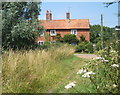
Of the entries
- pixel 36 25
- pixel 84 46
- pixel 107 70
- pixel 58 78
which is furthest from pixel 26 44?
pixel 84 46

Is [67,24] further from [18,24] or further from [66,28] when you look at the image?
[18,24]

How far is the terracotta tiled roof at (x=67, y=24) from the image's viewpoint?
32844 mm

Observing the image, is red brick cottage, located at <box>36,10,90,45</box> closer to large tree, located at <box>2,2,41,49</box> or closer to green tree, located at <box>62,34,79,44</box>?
green tree, located at <box>62,34,79,44</box>

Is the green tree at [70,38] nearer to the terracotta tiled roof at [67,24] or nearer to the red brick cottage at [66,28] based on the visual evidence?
the red brick cottage at [66,28]

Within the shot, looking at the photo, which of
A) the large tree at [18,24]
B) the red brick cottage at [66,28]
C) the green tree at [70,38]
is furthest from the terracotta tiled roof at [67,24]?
the large tree at [18,24]

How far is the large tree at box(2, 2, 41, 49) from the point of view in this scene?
8.80 m

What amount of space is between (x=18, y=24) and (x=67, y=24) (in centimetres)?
2516

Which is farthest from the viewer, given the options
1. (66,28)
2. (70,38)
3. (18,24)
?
(66,28)

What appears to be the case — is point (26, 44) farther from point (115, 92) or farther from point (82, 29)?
point (82, 29)

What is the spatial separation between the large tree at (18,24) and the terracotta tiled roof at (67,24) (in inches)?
891

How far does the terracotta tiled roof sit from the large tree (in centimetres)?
2264

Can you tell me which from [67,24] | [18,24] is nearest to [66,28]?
[67,24]

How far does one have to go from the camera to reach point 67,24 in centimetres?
3359

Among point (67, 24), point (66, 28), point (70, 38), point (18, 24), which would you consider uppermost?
point (18, 24)
